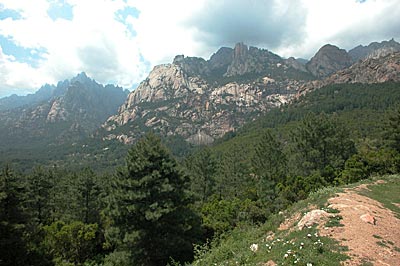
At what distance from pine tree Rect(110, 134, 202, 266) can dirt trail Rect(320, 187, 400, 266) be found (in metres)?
12.1

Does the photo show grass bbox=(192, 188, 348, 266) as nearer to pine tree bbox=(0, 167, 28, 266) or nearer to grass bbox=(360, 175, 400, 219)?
grass bbox=(360, 175, 400, 219)

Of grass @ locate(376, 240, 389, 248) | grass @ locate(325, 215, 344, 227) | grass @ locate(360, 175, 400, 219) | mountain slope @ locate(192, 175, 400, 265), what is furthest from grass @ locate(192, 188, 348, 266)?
grass @ locate(360, 175, 400, 219)

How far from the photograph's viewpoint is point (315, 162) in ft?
131

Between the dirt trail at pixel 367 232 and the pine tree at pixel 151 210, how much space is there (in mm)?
12058

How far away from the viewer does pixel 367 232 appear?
1130cm

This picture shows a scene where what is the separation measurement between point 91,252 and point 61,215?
17217 mm

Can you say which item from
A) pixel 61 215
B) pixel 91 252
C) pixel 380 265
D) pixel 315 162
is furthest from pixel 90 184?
pixel 380 265

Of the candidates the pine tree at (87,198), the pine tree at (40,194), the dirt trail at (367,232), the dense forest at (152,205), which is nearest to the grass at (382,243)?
the dirt trail at (367,232)

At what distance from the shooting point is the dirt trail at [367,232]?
969cm

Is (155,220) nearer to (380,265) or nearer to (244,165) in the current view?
(380,265)

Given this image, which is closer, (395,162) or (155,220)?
(155,220)

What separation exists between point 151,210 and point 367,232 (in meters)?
14.3

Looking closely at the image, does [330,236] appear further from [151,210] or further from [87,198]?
[87,198]

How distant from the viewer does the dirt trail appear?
969cm
